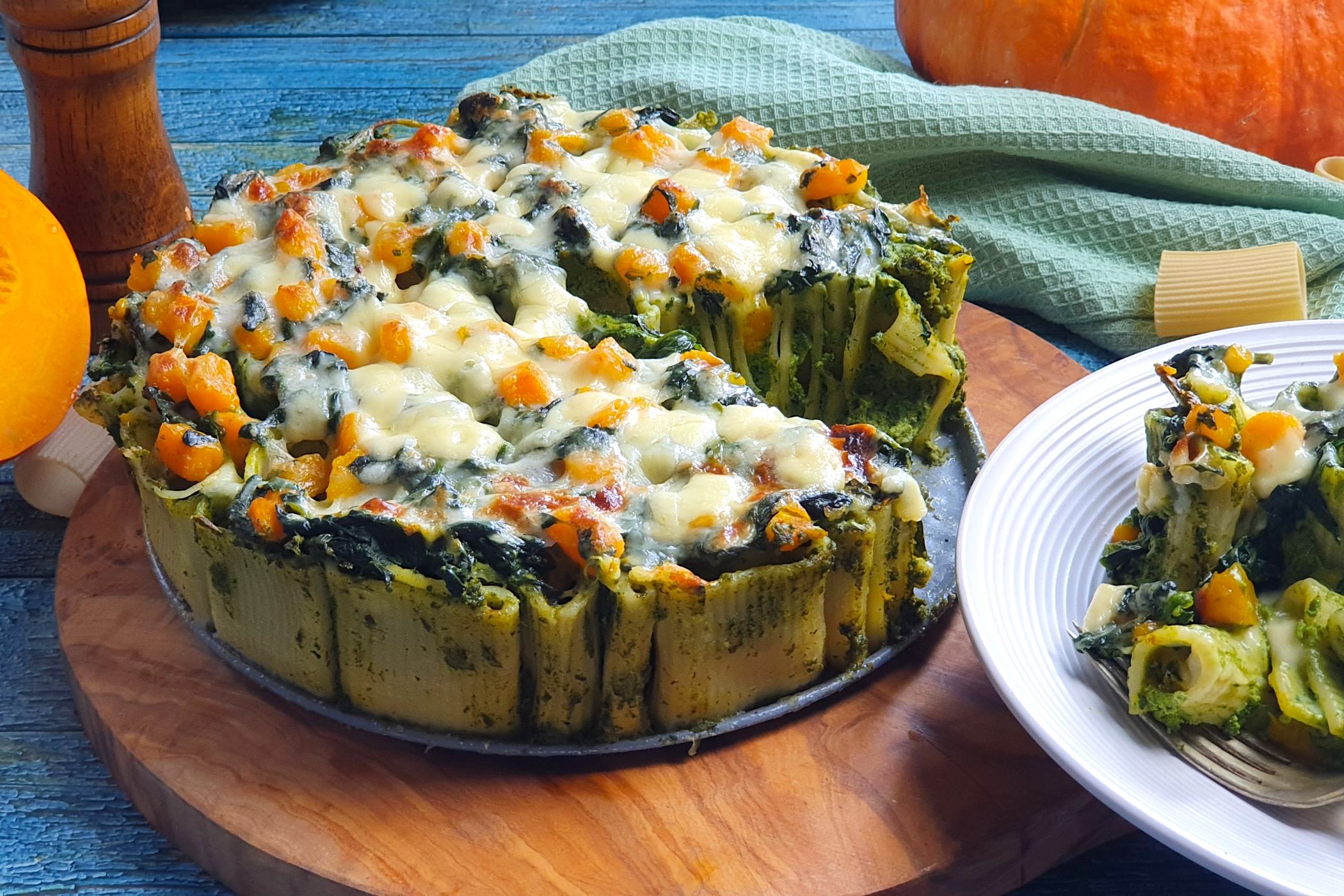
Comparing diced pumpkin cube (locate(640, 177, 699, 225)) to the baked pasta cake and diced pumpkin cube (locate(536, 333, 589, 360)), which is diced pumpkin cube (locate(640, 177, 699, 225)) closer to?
the baked pasta cake

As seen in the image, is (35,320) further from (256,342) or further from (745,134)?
(745,134)

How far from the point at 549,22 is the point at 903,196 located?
59.9 inches

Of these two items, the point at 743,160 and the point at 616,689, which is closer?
the point at 616,689

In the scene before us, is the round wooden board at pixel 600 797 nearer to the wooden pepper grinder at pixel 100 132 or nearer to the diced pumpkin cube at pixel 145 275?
the diced pumpkin cube at pixel 145 275

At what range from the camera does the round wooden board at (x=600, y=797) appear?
179 centimetres

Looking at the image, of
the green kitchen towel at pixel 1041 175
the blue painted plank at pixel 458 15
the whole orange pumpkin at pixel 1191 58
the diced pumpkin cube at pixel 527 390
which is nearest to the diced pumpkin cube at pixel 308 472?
the diced pumpkin cube at pixel 527 390

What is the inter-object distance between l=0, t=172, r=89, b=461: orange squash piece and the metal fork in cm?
177

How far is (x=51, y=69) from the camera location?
2656mm

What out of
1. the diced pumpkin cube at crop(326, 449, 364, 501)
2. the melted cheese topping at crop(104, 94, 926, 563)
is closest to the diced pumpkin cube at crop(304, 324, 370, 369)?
the melted cheese topping at crop(104, 94, 926, 563)

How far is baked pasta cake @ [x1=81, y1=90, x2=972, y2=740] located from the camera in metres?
1.85

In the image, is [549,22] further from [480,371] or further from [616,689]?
[616,689]

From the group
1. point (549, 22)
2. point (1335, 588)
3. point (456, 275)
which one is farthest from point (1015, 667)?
point (549, 22)

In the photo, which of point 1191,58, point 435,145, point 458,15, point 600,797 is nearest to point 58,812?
point 600,797

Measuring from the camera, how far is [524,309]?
2334 mm
